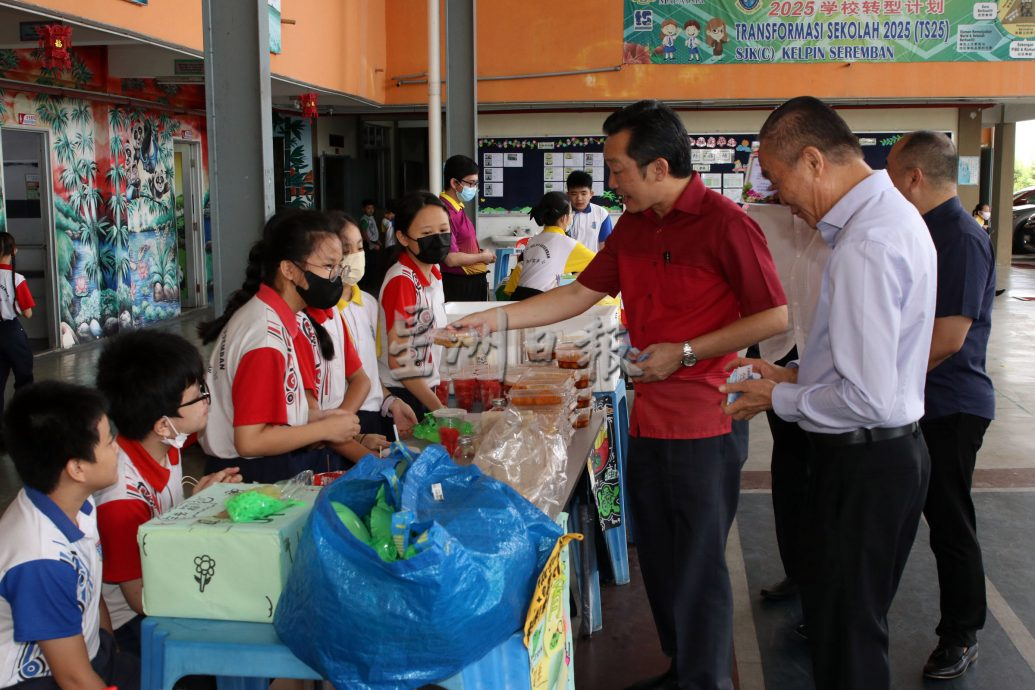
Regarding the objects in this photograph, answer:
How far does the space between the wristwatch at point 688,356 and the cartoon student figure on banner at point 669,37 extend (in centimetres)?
1237

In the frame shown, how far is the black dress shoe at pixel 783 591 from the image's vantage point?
4.02m

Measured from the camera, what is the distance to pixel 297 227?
9.55 feet

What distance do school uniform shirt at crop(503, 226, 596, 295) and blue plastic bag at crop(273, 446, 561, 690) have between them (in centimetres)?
413

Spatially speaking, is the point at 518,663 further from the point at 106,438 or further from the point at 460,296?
the point at 460,296

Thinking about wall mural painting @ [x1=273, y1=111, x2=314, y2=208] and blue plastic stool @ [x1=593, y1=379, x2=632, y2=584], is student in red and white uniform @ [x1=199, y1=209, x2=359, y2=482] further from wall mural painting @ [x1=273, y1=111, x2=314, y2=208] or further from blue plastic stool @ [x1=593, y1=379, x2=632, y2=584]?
wall mural painting @ [x1=273, y1=111, x2=314, y2=208]

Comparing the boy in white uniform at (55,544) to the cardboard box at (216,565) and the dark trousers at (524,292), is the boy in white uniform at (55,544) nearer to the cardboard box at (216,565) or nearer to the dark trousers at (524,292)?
the cardboard box at (216,565)

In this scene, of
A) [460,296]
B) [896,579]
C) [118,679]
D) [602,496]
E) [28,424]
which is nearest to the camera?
[28,424]

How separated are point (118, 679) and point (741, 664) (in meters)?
2.17

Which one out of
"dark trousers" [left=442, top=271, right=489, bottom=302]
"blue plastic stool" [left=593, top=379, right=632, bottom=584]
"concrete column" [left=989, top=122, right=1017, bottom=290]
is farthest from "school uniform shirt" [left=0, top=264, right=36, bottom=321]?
"concrete column" [left=989, top=122, right=1017, bottom=290]

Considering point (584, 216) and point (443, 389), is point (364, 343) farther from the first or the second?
point (584, 216)

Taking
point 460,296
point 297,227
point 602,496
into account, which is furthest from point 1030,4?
point 297,227

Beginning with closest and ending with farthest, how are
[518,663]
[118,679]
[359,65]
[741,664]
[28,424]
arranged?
[518,663] → [28,424] → [118,679] → [741,664] → [359,65]

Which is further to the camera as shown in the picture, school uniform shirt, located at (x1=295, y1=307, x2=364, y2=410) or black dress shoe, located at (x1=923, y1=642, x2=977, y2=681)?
black dress shoe, located at (x1=923, y1=642, x2=977, y2=681)

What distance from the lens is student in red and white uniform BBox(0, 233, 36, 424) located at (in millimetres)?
6645
